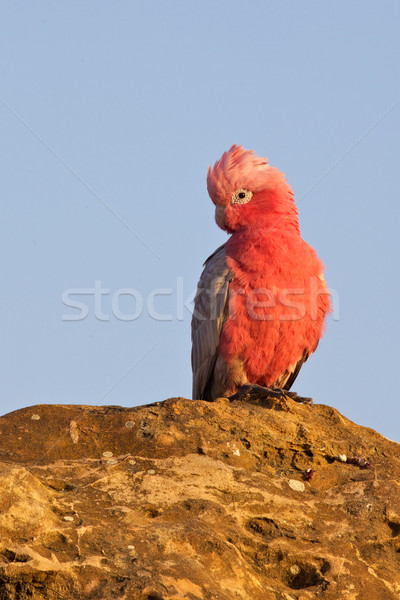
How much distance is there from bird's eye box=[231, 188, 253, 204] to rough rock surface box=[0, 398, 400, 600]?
3924 mm

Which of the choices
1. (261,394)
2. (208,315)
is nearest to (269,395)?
(261,394)

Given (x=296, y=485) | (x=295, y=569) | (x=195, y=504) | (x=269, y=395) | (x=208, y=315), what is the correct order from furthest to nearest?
(x=208, y=315)
(x=269, y=395)
(x=296, y=485)
(x=195, y=504)
(x=295, y=569)

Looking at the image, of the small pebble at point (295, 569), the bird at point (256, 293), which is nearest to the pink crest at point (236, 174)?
the bird at point (256, 293)

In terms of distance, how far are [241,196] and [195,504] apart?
239 inches

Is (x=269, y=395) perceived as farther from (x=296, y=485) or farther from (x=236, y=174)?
(x=236, y=174)

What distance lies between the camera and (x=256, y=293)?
929 centimetres

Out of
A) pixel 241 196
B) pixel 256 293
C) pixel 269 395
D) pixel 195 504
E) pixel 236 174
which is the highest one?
pixel 236 174

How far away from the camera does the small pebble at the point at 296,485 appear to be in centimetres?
577

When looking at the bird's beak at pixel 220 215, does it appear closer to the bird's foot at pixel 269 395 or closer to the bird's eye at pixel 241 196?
the bird's eye at pixel 241 196

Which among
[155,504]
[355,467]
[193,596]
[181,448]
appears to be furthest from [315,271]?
[193,596]

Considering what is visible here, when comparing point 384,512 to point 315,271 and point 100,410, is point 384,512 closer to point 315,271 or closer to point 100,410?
point 100,410

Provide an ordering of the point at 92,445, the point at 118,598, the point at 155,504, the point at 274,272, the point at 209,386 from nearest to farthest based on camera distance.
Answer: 1. the point at 118,598
2. the point at 155,504
3. the point at 92,445
4. the point at 274,272
5. the point at 209,386

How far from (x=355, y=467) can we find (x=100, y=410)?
2.38 m

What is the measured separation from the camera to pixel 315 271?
9.65m
